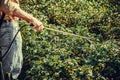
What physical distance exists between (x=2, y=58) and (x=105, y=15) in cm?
Answer: 425

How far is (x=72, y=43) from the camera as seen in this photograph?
25.5 feet

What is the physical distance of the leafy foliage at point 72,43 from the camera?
22.9 ft

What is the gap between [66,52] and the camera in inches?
291

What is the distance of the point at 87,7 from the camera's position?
9695mm

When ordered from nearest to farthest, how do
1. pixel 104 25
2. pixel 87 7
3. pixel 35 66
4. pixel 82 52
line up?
pixel 35 66 < pixel 82 52 < pixel 104 25 < pixel 87 7

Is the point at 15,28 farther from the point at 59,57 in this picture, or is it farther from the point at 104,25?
the point at 104,25

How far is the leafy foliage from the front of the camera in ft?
22.9

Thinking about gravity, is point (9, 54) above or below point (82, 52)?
above

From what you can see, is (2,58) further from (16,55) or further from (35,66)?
(35,66)

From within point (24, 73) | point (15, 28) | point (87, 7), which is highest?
point (15, 28)

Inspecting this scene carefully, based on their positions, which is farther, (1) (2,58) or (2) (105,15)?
(2) (105,15)

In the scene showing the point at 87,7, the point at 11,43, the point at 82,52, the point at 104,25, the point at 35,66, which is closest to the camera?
the point at 11,43

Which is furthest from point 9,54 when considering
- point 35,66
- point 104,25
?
point 104,25

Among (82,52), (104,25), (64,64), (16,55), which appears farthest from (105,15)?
(16,55)
